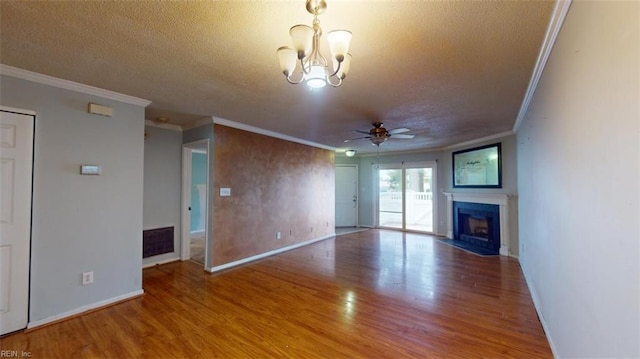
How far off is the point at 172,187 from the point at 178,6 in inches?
147

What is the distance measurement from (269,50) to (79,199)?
254 centimetres

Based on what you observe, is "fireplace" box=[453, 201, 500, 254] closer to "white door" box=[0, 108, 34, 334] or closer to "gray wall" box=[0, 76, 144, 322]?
"gray wall" box=[0, 76, 144, 322]

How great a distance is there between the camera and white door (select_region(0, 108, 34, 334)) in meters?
2.36

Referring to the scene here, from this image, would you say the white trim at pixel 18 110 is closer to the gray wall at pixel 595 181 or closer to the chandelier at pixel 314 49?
the chandelier at pixel 314 49

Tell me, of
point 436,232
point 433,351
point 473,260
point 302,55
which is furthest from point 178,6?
point 436,232

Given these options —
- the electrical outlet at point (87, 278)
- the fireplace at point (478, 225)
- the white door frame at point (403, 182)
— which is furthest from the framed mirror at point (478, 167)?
the electrical outlet at point (87, 278)

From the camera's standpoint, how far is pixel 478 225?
6.02m

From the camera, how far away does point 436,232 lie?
7.07 meters

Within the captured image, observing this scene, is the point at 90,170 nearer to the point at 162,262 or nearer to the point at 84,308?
the point at 84,308

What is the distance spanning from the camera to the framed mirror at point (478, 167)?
5.31 meters

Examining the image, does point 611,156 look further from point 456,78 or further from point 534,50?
point 456,78

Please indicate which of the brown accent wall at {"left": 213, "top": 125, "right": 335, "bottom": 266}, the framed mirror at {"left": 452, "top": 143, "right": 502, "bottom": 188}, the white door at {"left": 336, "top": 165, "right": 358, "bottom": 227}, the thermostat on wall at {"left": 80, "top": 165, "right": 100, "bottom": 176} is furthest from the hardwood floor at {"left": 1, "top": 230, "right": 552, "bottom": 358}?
the white door at {"left": 336, "top": 165, "right": 358, "bottom": 227}

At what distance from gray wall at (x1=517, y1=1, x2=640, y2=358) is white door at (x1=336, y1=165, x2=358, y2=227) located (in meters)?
6.45

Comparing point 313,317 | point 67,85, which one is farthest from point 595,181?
point 67,85
